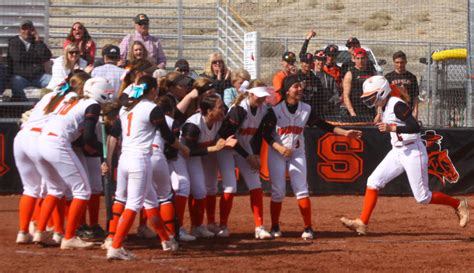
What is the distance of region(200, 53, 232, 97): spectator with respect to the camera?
14.2 metres

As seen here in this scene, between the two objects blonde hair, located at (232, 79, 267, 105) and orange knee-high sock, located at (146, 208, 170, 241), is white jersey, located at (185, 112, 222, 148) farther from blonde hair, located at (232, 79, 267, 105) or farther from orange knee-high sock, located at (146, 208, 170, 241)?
orange knee-high sock, located at (146, 208, 170, 241)

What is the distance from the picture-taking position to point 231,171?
12.1 meters

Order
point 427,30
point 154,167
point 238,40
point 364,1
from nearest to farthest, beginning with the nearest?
1. point 154,167
2. point 238,40
3. point 364,1
4. point 427,30

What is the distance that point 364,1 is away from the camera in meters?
28.7

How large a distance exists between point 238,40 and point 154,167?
38.9 ft

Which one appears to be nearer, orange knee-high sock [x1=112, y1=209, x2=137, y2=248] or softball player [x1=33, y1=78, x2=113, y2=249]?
orange knee-high sock [x1=112, y1=209, x2=137, y2=248]

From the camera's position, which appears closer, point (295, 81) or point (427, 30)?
point (295, 81)

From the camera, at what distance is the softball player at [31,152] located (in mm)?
10961

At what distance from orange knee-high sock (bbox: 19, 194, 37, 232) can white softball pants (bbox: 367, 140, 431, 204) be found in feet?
13.5

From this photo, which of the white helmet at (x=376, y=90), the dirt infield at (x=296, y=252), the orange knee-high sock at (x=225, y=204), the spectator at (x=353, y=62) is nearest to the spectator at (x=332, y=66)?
the spectator at (x=353, y=62)

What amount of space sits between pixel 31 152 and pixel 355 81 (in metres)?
7.62

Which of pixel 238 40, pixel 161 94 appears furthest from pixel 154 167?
pixel 238 40

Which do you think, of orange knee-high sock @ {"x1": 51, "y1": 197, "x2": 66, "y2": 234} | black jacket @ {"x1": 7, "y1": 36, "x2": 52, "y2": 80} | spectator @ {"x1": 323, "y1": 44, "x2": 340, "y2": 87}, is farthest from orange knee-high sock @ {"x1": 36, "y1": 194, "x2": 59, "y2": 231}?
spectator @ {"x1": 323, "y1": 44, "x2": 340, "y2": 87}

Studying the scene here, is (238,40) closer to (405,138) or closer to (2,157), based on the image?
(2,157)
